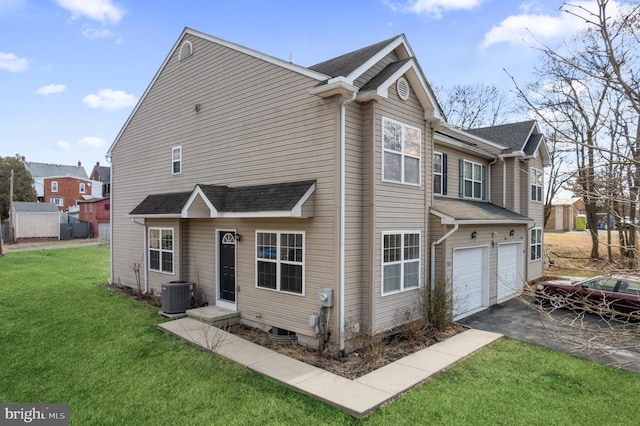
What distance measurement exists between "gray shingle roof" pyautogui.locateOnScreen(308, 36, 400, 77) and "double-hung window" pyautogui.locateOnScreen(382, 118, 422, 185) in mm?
1439

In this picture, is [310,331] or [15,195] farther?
[15,195]

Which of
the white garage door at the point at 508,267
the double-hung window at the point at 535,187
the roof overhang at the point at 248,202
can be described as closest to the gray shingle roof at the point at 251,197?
the roof overhang at the point at 248,202

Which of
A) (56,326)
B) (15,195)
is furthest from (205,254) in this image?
(15,195)

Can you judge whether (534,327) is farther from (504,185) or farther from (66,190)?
(66,190)

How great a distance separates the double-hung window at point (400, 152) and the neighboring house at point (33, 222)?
1560 inches

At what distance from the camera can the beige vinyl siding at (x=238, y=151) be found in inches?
318

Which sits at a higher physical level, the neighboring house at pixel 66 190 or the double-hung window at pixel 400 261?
the neighboring house at pixel 66 190

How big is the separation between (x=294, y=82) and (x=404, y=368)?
6736 millimetres

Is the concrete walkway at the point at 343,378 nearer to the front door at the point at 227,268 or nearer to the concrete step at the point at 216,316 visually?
the concrete step at the point at 216,316

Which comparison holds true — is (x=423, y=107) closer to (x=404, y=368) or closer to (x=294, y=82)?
(x=294, y=82)

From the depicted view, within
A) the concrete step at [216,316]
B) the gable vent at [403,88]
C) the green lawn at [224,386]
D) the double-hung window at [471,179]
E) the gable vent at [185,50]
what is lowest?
the green lawn at [224,386]

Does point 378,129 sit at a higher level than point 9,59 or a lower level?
lower

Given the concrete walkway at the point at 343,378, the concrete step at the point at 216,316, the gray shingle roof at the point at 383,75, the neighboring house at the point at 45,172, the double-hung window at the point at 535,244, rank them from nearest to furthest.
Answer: the concrete walkway at the point at 343,378 < the gray shingle roof at the point at 383,75 < the concrete step at the point at 216,316 < the double-hung window at the point at 535,244 < the neighboring house at the point at 45,172

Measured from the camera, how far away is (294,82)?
861 centimetres
